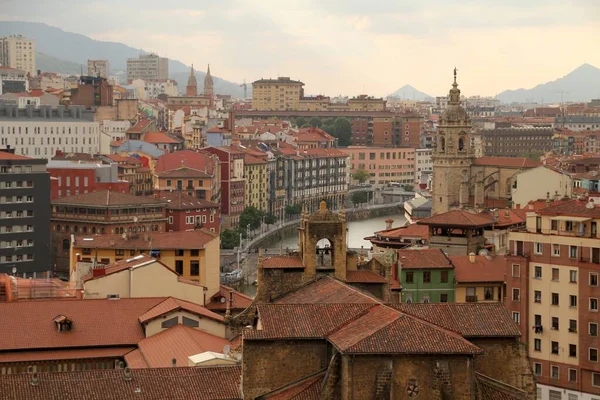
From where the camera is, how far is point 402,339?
2234cm

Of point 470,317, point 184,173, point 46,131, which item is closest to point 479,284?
point 470,317

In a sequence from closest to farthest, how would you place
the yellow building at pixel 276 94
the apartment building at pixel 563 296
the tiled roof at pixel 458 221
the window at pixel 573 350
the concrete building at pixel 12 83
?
the apartment building at pixel 563 296 → the window at pixel 573 350 → the tiled roof at pixel 458 221 → the concrete building at pixel 12 83 → the yellow building at pixel 276 94

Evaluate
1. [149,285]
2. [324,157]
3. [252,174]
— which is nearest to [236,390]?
[149,285]

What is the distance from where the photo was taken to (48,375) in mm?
24984

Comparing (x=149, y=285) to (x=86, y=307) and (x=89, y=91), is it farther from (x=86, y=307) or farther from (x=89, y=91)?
(x=89, y=91)

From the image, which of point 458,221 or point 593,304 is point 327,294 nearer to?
point 593,304

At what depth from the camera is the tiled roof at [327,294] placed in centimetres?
2630

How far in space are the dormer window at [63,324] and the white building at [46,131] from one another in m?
61.9

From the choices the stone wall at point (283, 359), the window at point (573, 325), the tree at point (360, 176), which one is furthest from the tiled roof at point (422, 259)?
the tree at point (360, 176)

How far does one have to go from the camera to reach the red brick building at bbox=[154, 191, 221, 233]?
2734 inches

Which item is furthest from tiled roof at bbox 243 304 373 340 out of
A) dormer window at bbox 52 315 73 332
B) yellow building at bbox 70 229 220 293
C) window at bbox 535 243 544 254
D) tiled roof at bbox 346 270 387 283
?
yellow building at bbox 70 229 220 293

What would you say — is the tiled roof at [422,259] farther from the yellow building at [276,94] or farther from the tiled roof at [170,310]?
the yellow building at [276,94]

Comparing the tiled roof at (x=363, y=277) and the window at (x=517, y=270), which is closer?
the tiled roof at (x=363, y=277)

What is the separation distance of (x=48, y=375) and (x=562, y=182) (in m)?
42.2
